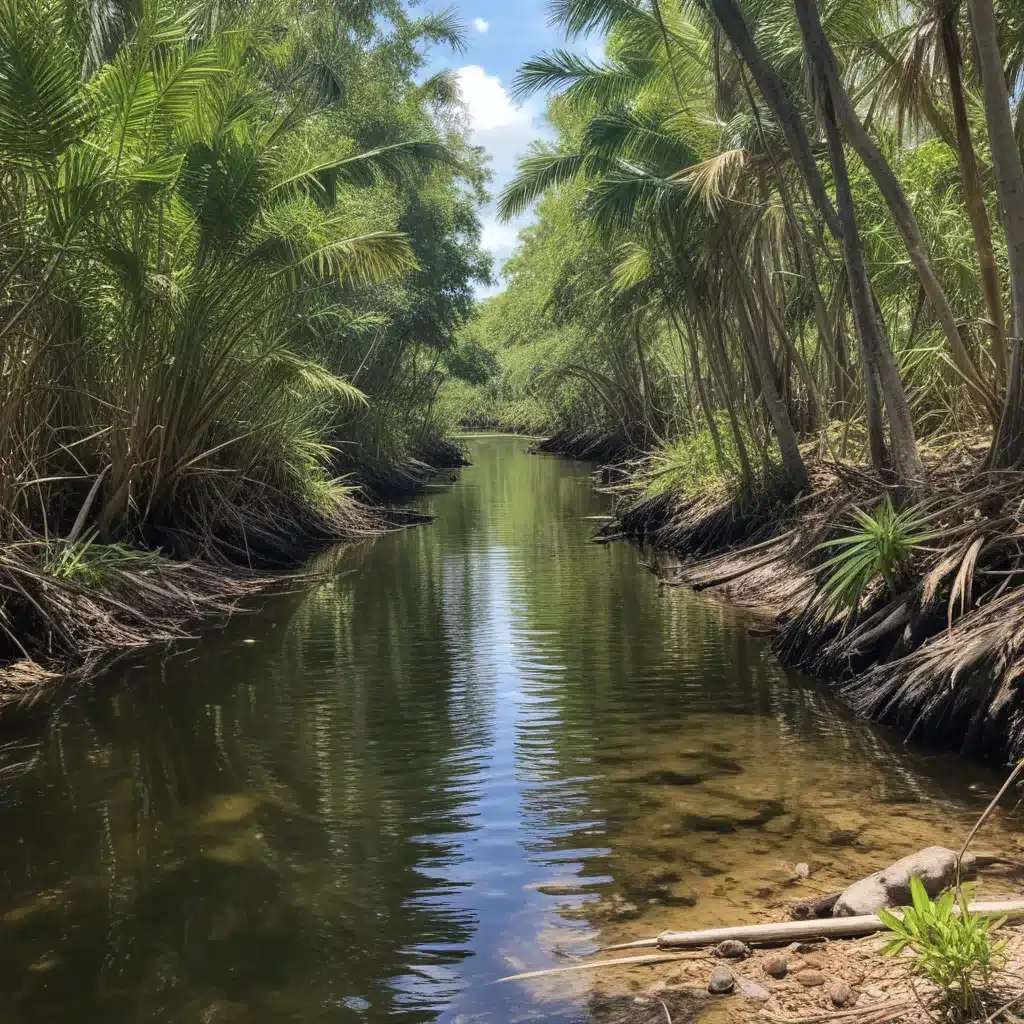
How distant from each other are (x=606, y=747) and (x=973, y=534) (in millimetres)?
2607

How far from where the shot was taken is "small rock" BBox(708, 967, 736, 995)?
9.93ft

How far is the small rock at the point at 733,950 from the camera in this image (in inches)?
127

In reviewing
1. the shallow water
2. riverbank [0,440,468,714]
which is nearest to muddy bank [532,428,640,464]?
riverbank [0,440,468,714]

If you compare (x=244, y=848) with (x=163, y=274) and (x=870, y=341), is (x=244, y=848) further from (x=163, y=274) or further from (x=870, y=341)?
(x=163, y=274)

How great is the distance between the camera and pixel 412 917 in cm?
372

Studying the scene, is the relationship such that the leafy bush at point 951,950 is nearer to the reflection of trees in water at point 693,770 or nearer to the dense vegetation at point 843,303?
the reflection of trees in water at point 693,770

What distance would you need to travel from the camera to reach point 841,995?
2.86 meters

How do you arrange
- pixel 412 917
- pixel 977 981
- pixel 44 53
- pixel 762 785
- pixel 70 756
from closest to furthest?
pixel 977 981 < pixel 412 917 < pixel 762 785 < pixel 70 756 < pixel 44 53

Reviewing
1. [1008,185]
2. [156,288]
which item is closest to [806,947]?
[1008,185]

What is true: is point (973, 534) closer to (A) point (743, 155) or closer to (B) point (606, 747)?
(B) point (606, 747)

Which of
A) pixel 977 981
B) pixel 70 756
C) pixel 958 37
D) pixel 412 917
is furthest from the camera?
pixel 958 37

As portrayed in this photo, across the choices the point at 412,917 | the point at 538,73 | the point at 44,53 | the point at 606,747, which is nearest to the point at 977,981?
the point at 412,917

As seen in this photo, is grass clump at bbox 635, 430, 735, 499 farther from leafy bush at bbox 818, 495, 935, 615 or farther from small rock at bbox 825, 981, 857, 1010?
small rock at bbox 825, 981, 857, 1010

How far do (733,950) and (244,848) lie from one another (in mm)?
2245
